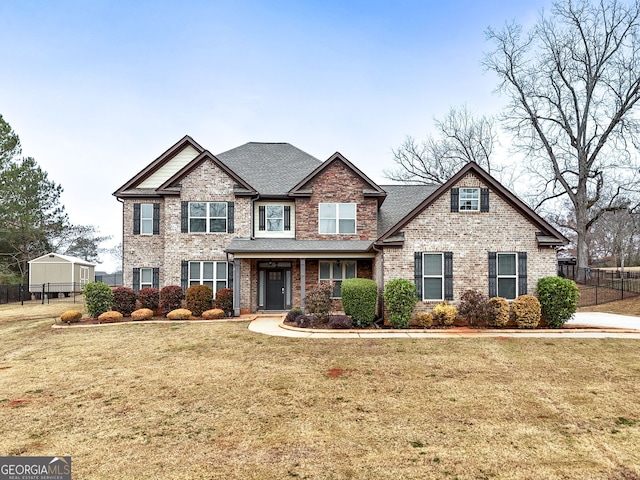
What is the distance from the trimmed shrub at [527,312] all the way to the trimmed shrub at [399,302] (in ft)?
12.2

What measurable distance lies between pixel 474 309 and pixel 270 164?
43.0ft

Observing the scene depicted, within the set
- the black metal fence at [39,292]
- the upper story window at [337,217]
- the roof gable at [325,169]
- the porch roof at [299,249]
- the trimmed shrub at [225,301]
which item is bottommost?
the black metal fence at [39,292]

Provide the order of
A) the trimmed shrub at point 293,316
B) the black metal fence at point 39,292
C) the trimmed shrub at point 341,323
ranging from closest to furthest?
1. the trimmed shrub at point 341,323
2. the trimmed shrub at point 293,316
3. the black metal fence at point 39,292

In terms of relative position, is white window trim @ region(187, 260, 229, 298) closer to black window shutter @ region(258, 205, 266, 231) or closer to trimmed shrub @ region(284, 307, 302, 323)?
black window shutter @ region(258, 205, 266, 231)

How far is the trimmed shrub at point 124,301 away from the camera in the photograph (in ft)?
52.6

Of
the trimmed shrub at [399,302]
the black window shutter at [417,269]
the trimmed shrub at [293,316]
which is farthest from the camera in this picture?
the trimmed shrub at [293,316]

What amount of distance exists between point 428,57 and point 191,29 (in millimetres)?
13790

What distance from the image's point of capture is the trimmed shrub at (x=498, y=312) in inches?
512

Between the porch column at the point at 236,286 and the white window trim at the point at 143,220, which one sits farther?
the white window trim at the point at 143,220

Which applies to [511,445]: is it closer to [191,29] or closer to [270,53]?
[191,29]

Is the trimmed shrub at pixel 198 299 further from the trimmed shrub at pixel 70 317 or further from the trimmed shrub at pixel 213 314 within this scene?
the trimmed shrub at pixel 70 317

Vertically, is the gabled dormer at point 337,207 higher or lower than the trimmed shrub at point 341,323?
higher

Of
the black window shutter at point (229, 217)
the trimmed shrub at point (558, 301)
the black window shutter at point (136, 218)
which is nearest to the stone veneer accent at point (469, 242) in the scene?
the trimmed shrub at point (558, 301)

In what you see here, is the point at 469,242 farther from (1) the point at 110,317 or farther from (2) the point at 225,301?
(1) the point at 110,317
